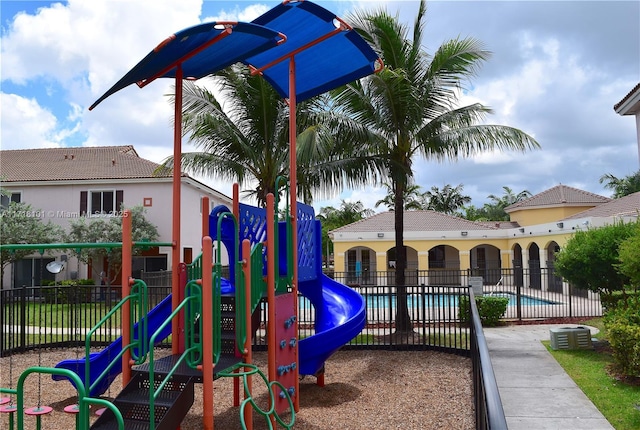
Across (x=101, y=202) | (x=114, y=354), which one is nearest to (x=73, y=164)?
(x=101, y=202)

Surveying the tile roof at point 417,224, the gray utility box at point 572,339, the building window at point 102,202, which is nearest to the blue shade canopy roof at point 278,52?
the gray utility box at point 572,339

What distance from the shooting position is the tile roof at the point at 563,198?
3478 centimetres

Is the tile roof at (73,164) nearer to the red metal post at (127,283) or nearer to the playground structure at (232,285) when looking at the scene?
the playground structure at (232,285)

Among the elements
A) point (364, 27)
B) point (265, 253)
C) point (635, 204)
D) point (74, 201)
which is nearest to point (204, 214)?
point (265, 253)

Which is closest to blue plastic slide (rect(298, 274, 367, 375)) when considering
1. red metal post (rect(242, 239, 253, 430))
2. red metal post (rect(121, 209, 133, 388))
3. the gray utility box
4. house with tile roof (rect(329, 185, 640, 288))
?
red metal post (rect(242, 239, 253, 430))

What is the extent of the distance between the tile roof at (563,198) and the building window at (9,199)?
3113 cm

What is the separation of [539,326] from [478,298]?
5.82ft

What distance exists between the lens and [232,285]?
7.12 metres

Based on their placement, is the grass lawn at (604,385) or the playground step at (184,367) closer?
the playground step at (184,367)

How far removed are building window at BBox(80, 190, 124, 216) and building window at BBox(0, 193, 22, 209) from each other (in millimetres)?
3348

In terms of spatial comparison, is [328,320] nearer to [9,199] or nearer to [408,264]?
[9,199]

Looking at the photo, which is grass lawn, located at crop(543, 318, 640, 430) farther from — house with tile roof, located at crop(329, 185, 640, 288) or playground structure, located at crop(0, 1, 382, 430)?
house with tile roof, located at crop(329, 185, 640, 288)

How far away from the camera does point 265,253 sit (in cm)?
669

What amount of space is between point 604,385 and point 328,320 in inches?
178
